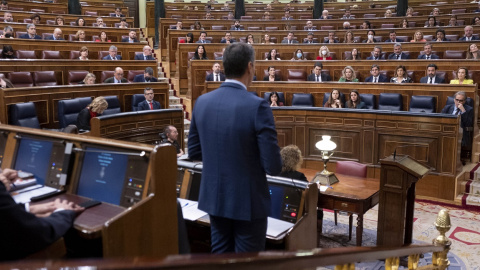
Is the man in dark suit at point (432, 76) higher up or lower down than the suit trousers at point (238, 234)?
higher up

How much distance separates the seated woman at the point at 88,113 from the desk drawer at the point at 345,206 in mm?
2621

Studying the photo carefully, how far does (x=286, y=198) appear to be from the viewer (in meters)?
2.47

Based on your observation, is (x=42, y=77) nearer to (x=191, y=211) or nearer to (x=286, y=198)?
(x=191, y=211)

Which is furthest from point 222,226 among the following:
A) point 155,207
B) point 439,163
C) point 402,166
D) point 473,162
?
point 473,162

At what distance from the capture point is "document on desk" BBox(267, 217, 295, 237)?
7.07 ft

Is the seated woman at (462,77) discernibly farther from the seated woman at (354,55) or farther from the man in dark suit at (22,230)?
the man in dark suit at (22,230)

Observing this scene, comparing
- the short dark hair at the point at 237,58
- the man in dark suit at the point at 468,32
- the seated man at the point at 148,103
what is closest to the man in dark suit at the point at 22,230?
the short dark hair at the point at 237,58

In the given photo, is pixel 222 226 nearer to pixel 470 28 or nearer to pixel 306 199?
pixel 306 199

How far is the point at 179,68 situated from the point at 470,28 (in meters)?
4.99

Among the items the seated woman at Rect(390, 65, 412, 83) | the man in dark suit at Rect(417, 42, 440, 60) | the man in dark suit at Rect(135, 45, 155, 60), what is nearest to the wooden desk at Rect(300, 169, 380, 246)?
the seated woman at Rect(390, 65, 412, 83)

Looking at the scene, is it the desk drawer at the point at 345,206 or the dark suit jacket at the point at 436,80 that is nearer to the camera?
the desk drawer at the point at 345,206

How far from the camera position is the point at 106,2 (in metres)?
12.9

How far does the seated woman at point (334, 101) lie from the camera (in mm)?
5719

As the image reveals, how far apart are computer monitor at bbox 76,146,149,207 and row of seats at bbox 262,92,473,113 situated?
4407 millimetres
